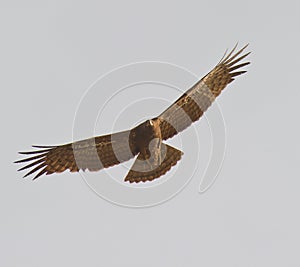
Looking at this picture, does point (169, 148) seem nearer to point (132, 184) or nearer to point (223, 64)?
point (132, 184)

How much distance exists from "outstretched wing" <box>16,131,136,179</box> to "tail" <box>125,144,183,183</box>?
0.83 ft

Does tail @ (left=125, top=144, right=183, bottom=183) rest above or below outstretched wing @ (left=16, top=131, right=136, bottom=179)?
below

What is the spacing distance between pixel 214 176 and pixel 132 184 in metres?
2.29

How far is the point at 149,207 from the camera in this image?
57.9 ft

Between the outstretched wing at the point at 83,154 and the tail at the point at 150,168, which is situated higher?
the outstretched wing at the point at 83,154

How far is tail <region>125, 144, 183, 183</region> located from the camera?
16.7 meters

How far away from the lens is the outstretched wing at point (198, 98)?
55.6 feet

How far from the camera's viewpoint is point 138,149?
16500mm

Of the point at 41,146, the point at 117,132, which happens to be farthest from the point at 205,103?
the point at 41,146

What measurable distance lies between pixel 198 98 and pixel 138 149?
64.6 inches

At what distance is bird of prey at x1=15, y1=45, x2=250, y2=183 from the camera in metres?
16.4

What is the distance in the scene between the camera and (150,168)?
54.9 ft

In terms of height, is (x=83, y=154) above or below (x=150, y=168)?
above

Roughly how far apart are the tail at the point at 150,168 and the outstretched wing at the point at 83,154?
252 mm
